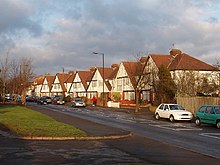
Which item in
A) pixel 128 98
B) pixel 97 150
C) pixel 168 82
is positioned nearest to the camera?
pixel 97 150

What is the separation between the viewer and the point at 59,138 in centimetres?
1540

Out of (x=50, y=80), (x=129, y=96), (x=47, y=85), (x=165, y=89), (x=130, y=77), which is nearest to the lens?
(x=165, y=89)

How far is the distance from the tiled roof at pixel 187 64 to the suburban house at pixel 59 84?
5497 centimetres

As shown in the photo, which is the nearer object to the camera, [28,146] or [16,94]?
[28,146]

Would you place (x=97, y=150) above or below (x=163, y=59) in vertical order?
below

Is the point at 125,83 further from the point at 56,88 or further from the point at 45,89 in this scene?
the point at 45,89

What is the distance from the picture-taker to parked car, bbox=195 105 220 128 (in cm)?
2312

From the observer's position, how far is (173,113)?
28.3 meters

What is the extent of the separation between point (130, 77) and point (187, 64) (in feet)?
36.7

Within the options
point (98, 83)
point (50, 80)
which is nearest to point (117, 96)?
point (98, 83)

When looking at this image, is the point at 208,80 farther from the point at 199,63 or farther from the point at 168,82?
the point at 199,63

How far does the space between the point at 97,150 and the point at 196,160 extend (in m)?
3.39

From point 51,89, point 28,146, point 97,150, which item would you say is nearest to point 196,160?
point 97,150

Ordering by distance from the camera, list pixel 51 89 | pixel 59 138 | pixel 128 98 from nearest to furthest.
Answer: pixel 59 138, pixel 128 98, pixel 51 89
